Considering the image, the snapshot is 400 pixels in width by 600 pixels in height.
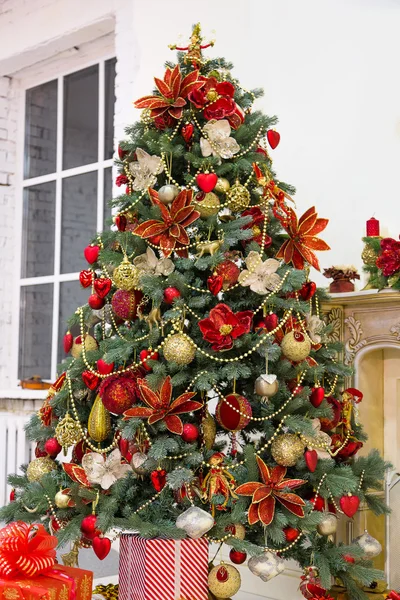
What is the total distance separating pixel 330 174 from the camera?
10.5 ft

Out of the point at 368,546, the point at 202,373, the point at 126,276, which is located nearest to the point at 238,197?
the point at 126,276

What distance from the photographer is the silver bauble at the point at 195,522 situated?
6.97ft

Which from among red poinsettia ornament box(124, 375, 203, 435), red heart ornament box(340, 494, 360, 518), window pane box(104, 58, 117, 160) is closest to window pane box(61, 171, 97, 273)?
window pane box(104, 58, 117, 160)

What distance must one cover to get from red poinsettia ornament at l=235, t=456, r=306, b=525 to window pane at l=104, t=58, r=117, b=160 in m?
2.44

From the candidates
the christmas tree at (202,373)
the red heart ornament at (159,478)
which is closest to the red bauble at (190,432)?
the christmas tree at (202,373)

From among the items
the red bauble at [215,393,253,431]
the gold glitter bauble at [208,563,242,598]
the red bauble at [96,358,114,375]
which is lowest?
the gold glitter bauble at [208,563,242,598]

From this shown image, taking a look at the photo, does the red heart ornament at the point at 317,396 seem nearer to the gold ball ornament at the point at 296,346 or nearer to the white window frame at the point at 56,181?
the gold ball ornament at the point at 296,346

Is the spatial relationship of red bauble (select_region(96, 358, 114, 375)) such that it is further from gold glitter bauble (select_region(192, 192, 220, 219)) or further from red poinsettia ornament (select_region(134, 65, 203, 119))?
red poinsettia ornament (select_region(134, 65, 203, 119))

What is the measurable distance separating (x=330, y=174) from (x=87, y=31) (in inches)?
63.4

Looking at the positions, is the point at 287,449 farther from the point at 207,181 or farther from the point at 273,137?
the point at 273,137

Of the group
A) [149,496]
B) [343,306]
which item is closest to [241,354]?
[149,496]

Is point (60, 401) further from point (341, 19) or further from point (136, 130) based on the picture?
point (341, 19)

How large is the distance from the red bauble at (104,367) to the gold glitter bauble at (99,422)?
3.1 inches

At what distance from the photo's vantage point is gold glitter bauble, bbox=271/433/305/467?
2.25 meters
